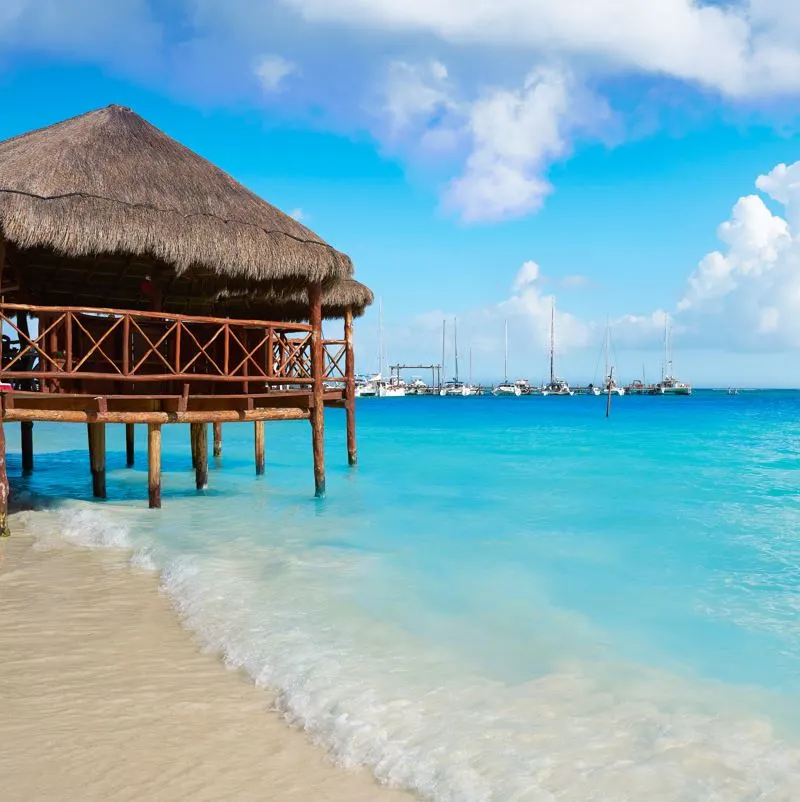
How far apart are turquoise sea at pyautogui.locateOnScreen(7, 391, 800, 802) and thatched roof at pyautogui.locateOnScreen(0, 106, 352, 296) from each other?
3208 mm

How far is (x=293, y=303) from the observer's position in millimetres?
15055

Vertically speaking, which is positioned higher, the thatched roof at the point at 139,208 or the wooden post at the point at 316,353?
the thatched roof at the point at 139,208

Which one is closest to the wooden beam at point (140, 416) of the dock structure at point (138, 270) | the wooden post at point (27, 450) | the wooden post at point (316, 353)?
the dock structure at point (138, 270)

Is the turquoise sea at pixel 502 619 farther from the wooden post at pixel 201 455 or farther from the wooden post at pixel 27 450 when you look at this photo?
the wooden post at pixel 27 450

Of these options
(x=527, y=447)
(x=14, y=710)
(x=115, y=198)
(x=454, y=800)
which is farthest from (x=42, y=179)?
(x=527, y=447)

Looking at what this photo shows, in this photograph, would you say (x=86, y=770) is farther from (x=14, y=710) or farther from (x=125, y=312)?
(x=125, y=312)

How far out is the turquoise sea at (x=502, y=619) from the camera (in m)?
3.47

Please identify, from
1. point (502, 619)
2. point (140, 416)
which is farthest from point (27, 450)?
point (502, 619)

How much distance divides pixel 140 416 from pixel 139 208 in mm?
2433

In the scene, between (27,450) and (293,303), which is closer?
(27,450)

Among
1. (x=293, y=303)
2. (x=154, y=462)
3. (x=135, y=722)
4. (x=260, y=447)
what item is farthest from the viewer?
(x=293, y=303)

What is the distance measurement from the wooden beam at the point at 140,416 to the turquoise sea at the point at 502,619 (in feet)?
3.96

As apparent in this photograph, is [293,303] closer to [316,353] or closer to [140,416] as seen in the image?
[316,353]

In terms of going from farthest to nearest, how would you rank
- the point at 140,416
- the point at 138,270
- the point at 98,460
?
1. the point at 138,270
2. the point at 98,460
3. the point at 140,416
